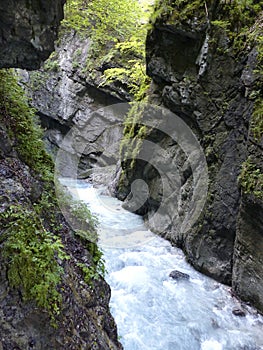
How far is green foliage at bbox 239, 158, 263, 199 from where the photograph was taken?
572 centimetres

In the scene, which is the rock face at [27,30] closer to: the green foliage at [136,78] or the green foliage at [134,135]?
the green foliage at [134,135]

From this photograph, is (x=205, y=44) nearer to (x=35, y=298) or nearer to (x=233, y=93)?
(x=233, y=93)

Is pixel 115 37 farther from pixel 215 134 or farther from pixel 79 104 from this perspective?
pixel 215 134

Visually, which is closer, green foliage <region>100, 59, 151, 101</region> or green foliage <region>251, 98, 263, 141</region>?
green foliage <region>251, 98, 263, 141</region>

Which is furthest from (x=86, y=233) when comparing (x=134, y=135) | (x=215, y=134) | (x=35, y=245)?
(x=134, y=135)

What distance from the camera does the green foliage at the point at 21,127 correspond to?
190 inches

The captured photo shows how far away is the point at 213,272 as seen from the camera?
7332 mm

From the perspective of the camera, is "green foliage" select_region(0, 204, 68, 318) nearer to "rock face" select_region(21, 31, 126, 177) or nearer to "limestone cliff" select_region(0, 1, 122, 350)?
"limestone cliff" select_region(0, 1, 122, 350)

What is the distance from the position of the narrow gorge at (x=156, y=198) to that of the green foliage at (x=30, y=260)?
0.04 ft

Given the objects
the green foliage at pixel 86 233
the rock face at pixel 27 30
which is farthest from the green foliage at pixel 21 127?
the rock face at pixel 27 30

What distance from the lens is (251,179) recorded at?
5.97 metres

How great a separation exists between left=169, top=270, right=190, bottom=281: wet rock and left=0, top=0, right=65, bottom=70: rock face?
5.87 m

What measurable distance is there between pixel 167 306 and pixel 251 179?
3.37 metres

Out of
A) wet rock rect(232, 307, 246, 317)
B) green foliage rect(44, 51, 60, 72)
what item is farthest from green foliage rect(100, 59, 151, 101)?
wet rock rect(232, 307, 246, 317)
